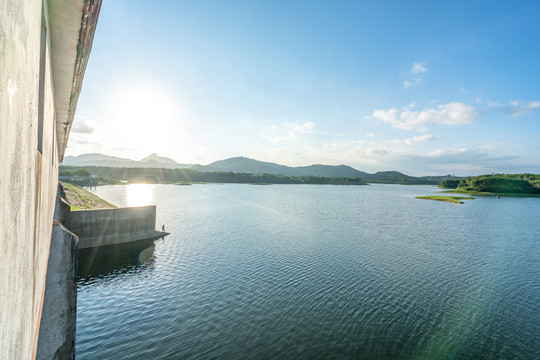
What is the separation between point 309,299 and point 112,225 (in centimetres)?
2644

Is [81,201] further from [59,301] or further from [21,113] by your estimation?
[21,113]

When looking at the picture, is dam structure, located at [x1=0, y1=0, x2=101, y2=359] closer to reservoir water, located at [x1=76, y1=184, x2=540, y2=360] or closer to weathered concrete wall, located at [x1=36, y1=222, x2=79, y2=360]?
weathered concrete wall, located at [x1=36, y1=222, x2=79, y2=360]

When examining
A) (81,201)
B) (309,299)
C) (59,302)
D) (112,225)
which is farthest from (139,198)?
(59,302)

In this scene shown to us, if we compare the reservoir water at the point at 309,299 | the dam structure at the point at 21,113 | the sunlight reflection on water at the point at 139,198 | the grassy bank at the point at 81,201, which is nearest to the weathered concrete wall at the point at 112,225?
the reservoir water at the point at 309,299

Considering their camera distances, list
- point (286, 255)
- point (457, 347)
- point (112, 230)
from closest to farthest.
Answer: point (457, 347) < point (286, 255) < point (112, 230)

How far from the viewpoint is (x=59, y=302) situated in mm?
10664

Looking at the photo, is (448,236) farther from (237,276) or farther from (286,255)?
(237,276)

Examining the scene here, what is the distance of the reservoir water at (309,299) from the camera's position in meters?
15.5

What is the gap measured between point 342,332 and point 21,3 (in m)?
19.7

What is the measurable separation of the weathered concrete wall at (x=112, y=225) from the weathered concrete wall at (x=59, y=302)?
2301cm

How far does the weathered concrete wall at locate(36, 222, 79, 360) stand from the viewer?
10.5m

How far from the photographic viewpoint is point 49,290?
10.4m

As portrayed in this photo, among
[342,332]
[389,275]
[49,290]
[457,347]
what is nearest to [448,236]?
[389,275]

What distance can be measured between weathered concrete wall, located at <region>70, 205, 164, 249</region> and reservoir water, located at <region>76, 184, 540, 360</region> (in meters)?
2.59
